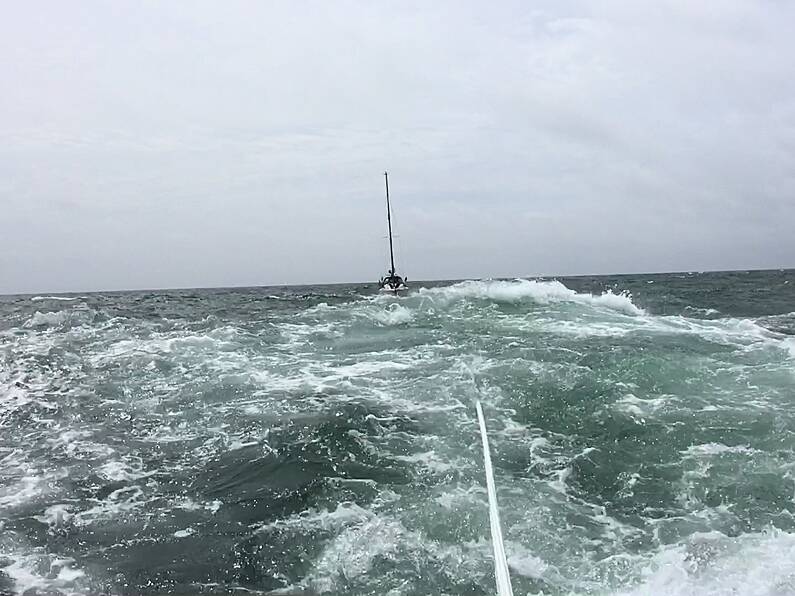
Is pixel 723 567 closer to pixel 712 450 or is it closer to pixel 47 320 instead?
pixel 712 450

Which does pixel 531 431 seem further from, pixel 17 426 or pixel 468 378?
pixel 17 426

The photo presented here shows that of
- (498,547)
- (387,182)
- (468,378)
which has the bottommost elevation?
(468,378)

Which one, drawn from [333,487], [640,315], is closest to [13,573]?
[333,487]

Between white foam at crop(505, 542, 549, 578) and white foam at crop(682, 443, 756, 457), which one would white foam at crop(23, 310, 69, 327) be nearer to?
white foam at crop(505, 542, 549, 578)

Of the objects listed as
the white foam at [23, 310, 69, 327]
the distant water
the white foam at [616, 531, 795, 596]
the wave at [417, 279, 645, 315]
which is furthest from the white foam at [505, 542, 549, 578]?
the white foam at [23, 310, 69, 327]

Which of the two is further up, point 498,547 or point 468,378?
point 498,547

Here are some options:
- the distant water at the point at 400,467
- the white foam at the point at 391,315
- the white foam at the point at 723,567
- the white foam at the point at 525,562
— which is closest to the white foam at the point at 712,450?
the distant water at the point at 400,467

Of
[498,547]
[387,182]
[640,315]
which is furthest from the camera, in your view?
[387,182]

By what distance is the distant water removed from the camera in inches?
215

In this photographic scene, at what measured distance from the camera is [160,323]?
71.1ft

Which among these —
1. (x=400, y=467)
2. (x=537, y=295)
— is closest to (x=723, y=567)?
(x=400, y=467)

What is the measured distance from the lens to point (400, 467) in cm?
784

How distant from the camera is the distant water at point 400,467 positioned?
5.46m

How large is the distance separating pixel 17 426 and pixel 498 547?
35.6ft
